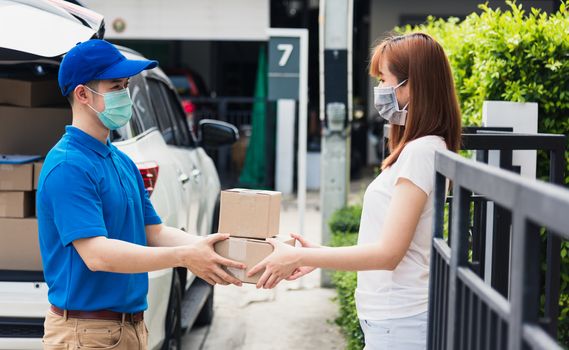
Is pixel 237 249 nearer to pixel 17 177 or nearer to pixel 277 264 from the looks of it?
pixel 277 264

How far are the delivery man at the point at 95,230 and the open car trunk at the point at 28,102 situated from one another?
60cm

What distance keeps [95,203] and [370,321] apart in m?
0.98

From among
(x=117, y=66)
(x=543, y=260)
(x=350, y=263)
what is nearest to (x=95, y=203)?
(x=117, y=66)

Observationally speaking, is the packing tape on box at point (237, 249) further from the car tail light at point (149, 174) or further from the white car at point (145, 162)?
the car tail light at point (149, 174)

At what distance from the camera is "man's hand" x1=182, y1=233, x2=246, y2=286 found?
2.81m

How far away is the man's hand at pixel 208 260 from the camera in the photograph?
2.81 metres

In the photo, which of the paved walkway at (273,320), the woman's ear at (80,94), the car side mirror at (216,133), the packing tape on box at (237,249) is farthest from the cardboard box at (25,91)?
the packing tape on box at (237,249)

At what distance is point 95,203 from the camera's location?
266cm

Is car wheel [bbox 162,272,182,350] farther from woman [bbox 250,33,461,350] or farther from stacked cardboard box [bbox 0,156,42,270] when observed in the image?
woman [bbox 250,33,461,350]

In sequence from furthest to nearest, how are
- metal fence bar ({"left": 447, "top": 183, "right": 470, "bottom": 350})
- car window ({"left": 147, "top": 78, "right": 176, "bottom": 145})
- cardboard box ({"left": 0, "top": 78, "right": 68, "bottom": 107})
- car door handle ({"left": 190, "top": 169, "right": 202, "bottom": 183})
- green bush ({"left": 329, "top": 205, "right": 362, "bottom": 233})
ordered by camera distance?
1. green bush ({"left": 329, "top": 205, "right": 362, "bottom": 233})
2. car door handle ({"left": 190, "top": 169, "right": 202, "bottom": 183})
3. car window ({"left": 147, "top": 78, "right": 176, "bottom": 145})
4. cardboard box ({"left": 0, "top": 78, "right": 68, "bottom": 107})
5. metal fence bar ({"left": 447, "top": 183, "right": 470, "bottom": 350})

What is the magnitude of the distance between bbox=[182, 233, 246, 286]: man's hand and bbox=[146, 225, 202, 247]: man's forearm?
0.91 ft

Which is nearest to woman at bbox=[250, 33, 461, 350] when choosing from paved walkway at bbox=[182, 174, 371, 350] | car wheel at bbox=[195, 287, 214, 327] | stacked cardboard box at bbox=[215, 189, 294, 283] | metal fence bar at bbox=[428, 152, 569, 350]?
stacked cardboard box at bbox=[215, 189, 294, 283]

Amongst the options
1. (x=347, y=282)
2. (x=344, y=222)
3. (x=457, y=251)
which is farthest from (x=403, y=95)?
(x=344, y=222)

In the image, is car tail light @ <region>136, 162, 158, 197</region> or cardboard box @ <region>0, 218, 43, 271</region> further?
cardboard box @ <region>0, 218, 43, 271</region>
